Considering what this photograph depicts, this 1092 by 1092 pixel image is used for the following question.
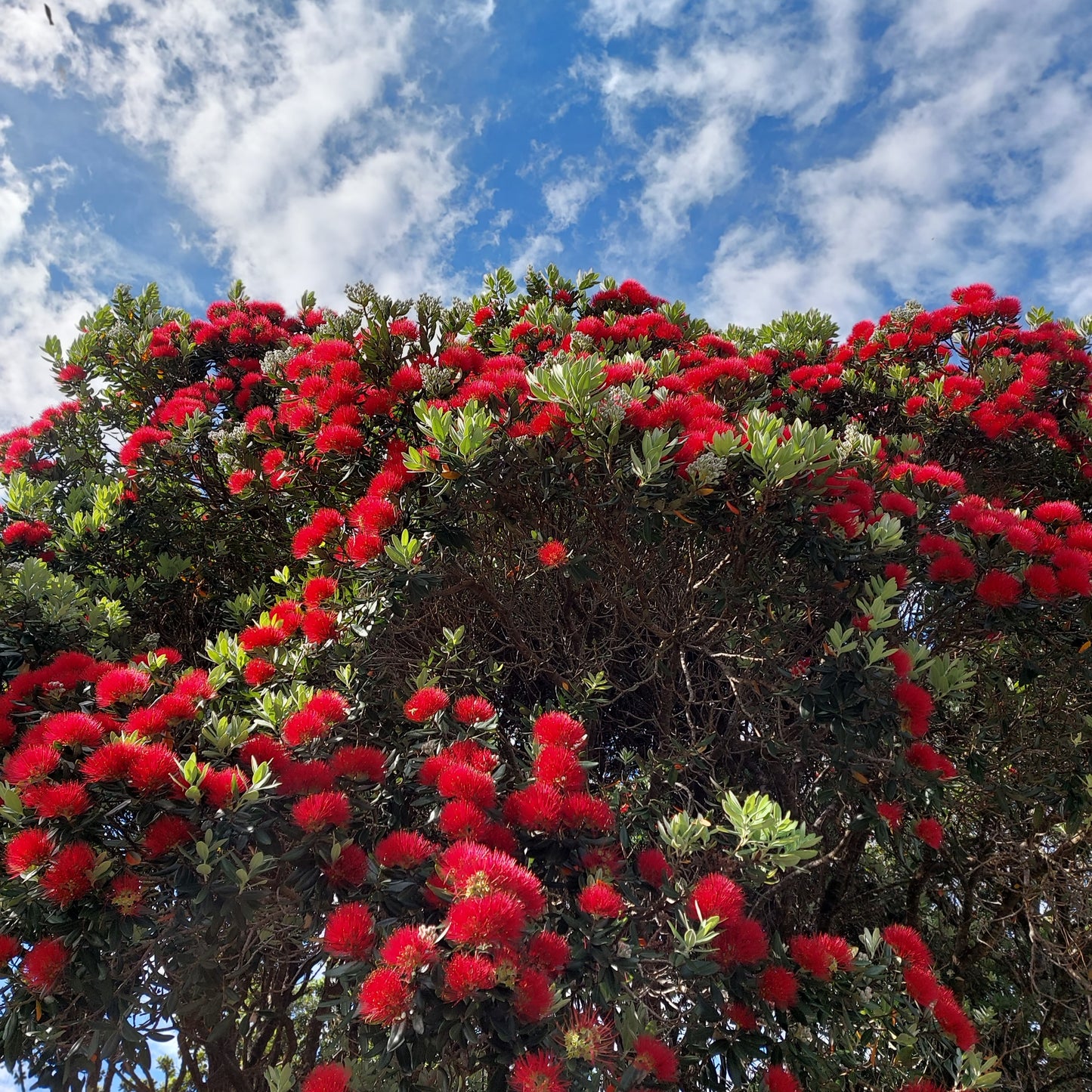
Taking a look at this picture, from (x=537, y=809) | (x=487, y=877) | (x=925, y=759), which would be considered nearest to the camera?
(x=487, y=877)

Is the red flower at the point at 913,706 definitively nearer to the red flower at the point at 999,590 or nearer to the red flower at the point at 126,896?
the red flower at the point at 999,590

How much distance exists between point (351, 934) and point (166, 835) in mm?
673

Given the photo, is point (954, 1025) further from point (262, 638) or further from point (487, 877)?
point (262, 638)

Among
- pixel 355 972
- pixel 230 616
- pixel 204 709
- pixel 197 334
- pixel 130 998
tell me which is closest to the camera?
pixel 355 972

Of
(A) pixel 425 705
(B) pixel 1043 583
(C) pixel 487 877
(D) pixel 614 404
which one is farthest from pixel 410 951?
(B) pixel 1043 583

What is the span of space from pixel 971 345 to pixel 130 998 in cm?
712

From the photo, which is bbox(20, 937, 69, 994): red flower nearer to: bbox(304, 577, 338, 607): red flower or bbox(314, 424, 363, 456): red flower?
bbox(304, 577, 338, 607): red flower

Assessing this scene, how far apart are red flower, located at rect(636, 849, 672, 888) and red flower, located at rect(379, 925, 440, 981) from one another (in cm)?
94

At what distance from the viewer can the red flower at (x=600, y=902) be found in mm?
2178

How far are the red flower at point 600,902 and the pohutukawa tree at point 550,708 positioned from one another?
13 mm

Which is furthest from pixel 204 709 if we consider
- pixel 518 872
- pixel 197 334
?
pixel 197 334

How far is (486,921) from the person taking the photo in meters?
1.89

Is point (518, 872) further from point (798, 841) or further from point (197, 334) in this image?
point (197, 334)

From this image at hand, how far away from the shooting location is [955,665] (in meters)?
3.26
